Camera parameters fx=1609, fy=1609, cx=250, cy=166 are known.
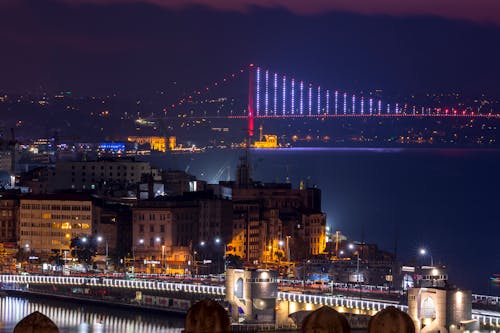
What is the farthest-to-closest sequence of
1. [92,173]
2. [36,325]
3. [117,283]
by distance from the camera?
1. [92,173]
2. [117,283]
3. [36,325]

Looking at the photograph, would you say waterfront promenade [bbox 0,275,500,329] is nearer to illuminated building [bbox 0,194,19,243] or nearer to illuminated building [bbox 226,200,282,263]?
illuminated building [bbox 226,200,282,263]

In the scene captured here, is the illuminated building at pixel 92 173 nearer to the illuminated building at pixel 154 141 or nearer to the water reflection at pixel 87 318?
the water reflection at pixel 87 318

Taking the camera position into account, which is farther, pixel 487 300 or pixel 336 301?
pixel 336 301

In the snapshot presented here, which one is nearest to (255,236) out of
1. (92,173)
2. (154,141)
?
(92,173)

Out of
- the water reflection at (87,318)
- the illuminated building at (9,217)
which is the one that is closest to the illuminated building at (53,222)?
the illuminated building at (9,217)

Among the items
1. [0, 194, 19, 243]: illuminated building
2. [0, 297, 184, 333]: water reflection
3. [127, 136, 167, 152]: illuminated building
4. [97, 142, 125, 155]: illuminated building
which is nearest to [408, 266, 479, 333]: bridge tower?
[0, 297, 184, 333]: water reflection

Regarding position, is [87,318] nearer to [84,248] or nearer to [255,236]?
[84,248]

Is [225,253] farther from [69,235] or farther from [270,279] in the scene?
[270,279]
